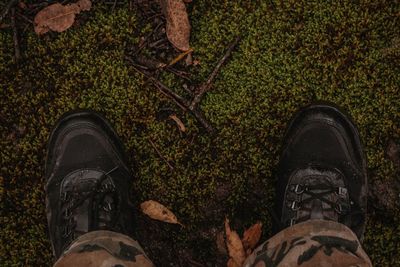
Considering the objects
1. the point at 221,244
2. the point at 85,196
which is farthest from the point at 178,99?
the point at 221,244

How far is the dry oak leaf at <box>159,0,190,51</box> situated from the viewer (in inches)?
115

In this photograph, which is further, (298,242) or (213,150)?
(213,150)

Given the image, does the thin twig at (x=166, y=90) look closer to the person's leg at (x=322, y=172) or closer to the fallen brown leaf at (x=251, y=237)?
the person's leg at (x=322, y=172)

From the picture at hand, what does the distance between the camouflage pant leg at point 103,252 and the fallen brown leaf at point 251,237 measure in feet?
2.35

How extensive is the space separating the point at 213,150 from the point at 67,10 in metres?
1.27

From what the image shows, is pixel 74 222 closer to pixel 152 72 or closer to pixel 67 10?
pixel 152 72

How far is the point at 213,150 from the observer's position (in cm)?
303

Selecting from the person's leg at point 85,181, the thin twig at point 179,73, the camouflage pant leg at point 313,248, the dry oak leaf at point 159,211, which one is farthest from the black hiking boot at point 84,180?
the camouflage pant leg at point 313,248

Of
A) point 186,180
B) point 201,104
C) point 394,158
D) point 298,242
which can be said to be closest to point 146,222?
point 186,180

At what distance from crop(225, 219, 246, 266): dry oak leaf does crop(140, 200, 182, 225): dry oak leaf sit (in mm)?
324

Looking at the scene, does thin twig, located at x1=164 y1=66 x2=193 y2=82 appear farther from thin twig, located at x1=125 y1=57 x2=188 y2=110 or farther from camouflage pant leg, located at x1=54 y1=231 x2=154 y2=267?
camouflage pant leg, located at x1=54 y1=231 x2=154 y2=267

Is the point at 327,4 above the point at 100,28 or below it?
above

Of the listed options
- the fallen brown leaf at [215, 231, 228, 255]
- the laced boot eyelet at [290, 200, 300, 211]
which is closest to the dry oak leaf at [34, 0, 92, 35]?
the fallen brown leaf at [215, 231, 228, 255]

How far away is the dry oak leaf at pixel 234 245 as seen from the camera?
9.70 feet
